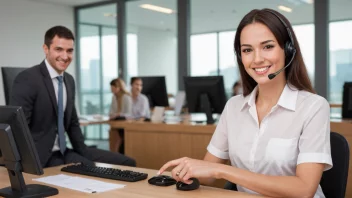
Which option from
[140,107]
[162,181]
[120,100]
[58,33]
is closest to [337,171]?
[162,181]

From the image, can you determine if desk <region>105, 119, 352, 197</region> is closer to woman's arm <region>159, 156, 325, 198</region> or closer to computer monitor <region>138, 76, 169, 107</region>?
computer monitor <region>138, 76, 169, 107</region>

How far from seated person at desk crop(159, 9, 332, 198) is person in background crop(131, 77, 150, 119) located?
140 inches

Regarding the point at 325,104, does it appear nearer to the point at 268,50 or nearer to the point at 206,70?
the point at 268,50

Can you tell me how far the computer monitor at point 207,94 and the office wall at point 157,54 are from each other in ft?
11.8

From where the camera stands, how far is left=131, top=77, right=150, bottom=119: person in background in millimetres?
5292

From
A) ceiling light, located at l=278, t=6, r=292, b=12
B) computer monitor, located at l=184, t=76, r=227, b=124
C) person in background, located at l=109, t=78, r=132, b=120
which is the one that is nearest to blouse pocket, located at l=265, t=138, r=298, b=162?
computer monitor, located at l=184, t=76, r=227, b=124

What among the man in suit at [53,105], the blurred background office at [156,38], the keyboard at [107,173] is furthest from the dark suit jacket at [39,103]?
the blurred background office at [156,38]

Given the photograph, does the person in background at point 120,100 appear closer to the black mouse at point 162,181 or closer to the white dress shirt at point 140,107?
the white dress shirt at point 140,107

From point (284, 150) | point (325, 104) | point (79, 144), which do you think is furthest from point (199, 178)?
point (79, 144)

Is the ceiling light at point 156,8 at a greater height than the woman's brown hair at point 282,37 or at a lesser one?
greater

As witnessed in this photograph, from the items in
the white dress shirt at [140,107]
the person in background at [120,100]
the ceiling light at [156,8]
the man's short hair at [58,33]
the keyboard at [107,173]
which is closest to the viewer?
the keyboard at [107,173]

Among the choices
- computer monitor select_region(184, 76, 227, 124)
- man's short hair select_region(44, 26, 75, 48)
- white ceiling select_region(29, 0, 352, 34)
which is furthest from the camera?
white ceiling select_region(29, 0, 352, 34)

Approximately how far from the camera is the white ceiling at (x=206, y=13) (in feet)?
19.3

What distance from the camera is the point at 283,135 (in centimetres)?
152
